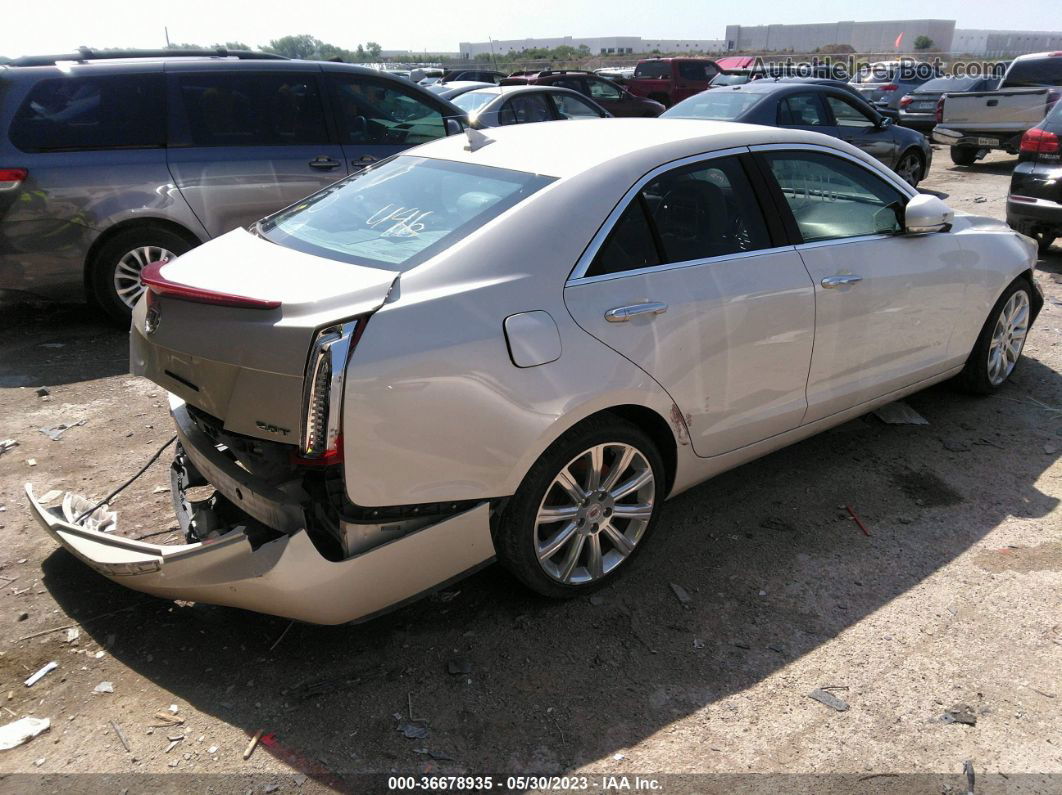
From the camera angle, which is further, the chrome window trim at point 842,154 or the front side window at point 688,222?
the chrome window trim at point 842,154

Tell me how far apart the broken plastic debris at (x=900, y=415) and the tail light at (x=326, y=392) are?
11.6 feet

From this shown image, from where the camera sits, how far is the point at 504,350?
2764 mm

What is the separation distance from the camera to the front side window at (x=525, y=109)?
11906 mm

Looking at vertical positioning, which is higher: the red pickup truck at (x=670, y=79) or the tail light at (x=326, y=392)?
the tail light at (x=326, y=392)

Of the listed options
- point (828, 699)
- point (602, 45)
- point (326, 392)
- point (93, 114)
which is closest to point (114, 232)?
point (93, 114)

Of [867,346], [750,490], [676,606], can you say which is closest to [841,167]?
[867,346]

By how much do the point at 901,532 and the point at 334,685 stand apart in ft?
8.39

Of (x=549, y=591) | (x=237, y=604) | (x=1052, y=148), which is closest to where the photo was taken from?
(x=237, y=604)

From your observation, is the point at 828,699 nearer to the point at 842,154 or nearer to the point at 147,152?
the point at 842,154

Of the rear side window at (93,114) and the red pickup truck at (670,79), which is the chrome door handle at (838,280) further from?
the red pickup truck at (670,79)

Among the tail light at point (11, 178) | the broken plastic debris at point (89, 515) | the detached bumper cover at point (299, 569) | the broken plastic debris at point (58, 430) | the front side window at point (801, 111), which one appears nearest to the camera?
the detached bumper cover at point (299, 569)

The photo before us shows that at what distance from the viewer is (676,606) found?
3.31 meters

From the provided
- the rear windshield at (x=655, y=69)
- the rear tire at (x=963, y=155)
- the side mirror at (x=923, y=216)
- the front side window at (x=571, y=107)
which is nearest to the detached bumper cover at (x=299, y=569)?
the side mirror at (x=923, y=216)

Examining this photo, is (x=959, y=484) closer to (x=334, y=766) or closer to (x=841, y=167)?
(x=841, y=167)
